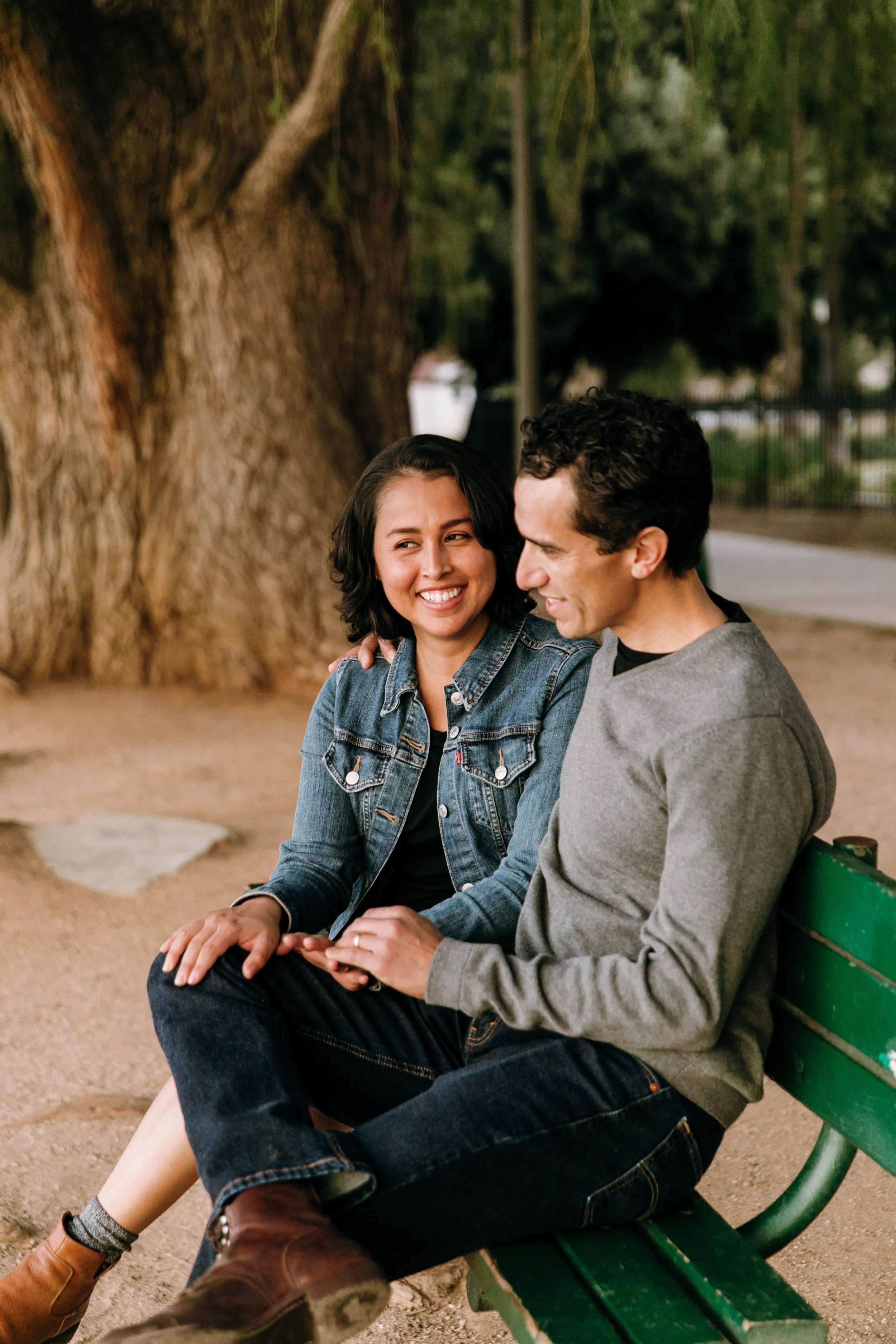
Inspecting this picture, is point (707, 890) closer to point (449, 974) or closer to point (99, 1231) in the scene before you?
point (449, 974)

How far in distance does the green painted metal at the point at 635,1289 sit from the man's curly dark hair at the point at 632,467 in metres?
0.96

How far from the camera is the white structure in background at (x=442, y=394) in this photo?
24.1 meters

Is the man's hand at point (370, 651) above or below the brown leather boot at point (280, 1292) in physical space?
above

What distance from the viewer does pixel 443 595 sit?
2.57 m

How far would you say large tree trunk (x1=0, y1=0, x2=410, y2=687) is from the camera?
6996 mm

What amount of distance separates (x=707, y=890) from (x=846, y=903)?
8.3 inches

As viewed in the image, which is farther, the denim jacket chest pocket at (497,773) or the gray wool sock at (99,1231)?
the denim jacket chest pocket at (497,773)

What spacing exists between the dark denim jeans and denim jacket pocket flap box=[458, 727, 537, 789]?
58 cm

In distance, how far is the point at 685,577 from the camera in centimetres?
206

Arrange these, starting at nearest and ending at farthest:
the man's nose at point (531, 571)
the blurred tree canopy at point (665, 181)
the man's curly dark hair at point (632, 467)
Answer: the man's curly dark hair at point (632, 467), the man's nose at point (531, 571), the blurred tree canopy at point (665, 181)

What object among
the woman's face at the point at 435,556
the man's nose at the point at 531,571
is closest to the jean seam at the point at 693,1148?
the man's nose at the point at 531,571

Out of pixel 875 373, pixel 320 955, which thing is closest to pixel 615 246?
pixel 320 955

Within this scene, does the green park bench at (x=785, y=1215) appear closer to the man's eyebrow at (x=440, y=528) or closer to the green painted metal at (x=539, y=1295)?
the green painted metal at (x=539, y=1295)

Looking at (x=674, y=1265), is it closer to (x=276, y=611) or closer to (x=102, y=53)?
(x=276, y=611)
